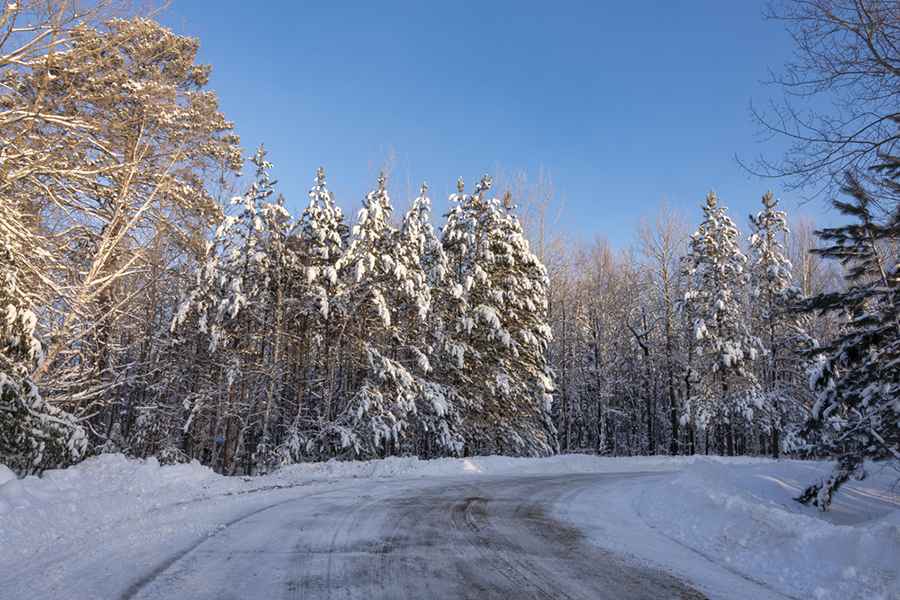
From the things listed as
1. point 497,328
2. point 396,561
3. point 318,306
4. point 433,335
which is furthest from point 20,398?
point 497,328

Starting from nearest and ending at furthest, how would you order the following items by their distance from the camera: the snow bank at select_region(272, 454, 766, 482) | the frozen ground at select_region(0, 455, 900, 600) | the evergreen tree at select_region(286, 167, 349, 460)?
the frozen ground at select_region(0, 455, 900, 600) < the snow bank at select_region(272, 454, 766, 482) < the evergreen tree at select_region(286, 167, 349, 460)

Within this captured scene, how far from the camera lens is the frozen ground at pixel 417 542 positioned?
14.3 feet

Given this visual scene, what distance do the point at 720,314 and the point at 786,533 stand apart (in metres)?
25.3

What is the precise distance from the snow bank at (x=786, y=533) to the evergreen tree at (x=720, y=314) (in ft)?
58.0

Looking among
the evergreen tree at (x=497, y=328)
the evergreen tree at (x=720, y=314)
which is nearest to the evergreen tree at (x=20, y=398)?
the evergreen tree at (x=497, y=328)

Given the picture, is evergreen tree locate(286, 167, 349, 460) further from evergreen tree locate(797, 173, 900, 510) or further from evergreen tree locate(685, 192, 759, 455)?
evergreen tree locate(685, 192, 759, 455)

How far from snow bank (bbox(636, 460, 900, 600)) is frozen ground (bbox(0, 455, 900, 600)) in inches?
0.9

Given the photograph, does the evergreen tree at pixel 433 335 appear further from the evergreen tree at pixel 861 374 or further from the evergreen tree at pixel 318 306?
the evergreen tree at pixel 861 374

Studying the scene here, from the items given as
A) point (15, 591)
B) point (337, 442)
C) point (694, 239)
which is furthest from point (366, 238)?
point (694, 239)

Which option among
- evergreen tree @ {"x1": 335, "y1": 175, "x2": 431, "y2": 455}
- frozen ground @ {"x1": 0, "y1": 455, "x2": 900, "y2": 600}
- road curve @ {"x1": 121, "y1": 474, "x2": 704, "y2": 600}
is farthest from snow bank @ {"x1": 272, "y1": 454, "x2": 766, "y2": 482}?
road curve @ {"x1": 121, "y1": 474, "x2": 704, "y2": 600}

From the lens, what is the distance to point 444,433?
21516mm

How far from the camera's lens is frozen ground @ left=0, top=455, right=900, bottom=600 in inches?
172

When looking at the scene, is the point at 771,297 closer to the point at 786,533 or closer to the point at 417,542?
the point at 786,533

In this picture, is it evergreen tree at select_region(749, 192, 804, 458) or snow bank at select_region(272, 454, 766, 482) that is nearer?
snow bank at select_region(272, 454, 766, 482)
